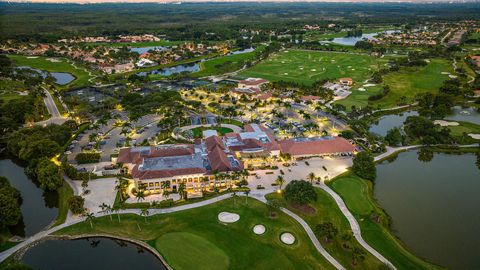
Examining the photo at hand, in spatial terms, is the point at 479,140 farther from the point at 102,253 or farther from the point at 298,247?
the point at 102,253

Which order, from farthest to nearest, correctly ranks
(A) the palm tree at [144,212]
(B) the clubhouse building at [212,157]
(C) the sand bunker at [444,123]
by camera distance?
1. (C) the sand bunker at [444,123]
2. (B) the clubhouse building at [212,157]
3. (A) the palm tree at [144,212]

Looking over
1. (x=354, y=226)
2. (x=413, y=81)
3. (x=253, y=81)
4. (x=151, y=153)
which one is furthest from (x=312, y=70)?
(x=354, y=226)

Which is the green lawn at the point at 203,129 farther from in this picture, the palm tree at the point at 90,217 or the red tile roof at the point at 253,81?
the red tile roof at the point at 253,81

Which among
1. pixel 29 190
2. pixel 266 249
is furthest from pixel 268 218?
pixel 29 190

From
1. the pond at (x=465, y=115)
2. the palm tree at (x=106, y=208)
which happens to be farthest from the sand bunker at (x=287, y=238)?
the pond at (x=465, y=115)

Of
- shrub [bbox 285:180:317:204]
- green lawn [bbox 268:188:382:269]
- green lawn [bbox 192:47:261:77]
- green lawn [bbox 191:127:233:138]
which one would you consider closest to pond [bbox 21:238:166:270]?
shrub [bbox 285:180:317:204]
